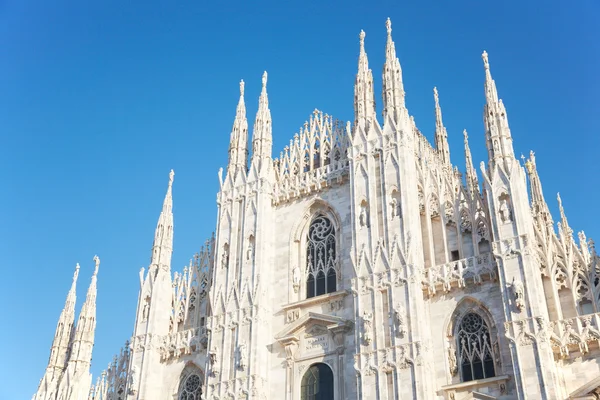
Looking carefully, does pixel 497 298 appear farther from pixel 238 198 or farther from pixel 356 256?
pixel 238 198

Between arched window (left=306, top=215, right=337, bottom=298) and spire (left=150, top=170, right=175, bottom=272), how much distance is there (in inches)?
264

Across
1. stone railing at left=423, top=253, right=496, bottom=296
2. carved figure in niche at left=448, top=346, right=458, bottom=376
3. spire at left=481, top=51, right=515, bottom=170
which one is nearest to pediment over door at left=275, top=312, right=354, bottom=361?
stone railing at left=423, top=253, right=496, bottom=296

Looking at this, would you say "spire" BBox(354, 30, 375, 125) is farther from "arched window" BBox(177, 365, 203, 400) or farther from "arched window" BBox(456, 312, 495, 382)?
"arched window" BBox(177, 365, 203, 400)

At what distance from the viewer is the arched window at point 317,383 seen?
2678 centimetres

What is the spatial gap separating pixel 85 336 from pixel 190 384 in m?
7.36

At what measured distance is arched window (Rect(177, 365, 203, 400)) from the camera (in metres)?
30.1

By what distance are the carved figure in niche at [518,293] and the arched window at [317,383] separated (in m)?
7.07

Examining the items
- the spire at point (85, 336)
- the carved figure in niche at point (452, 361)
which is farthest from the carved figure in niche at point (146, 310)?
the carved figure in niche at point (452, 361)

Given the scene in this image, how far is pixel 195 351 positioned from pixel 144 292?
12.2ft

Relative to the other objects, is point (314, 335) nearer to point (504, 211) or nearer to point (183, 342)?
point (183, 342)

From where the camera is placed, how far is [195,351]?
30641mm

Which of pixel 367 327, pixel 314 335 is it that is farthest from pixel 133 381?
pixel 367 327

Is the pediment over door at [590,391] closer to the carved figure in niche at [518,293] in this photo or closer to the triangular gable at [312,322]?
the carved figure in niche at [518,293]

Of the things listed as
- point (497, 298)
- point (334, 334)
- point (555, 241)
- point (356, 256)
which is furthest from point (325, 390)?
point (555, 241)
